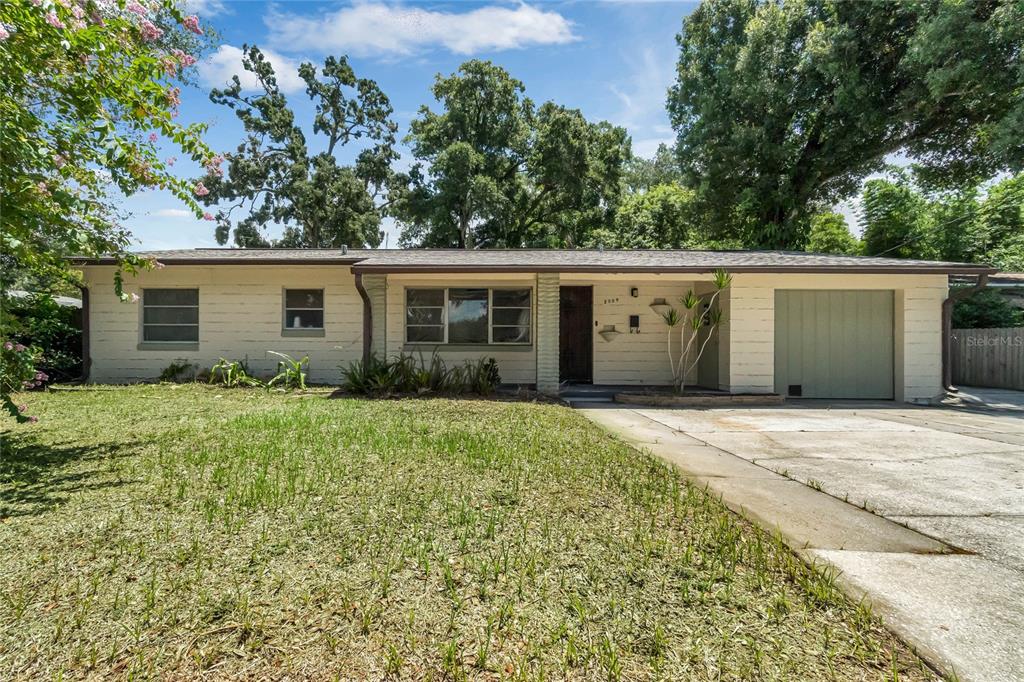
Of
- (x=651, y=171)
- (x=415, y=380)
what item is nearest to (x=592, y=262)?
(x=415, y=380)

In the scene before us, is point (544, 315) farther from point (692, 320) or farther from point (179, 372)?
point (179, 372)

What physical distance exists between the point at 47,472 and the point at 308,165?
21.8 meters

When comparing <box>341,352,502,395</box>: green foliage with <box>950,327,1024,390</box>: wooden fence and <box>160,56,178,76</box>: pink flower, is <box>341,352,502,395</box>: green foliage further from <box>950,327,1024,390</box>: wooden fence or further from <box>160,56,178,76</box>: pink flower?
<box>950,327,1024,390</box>: wooden fence

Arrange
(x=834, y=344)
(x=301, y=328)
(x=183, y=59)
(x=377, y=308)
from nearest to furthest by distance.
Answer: (x=183, y=59)
(x=834, y=344)
(x=377, y=308)
(x=301, y=328)

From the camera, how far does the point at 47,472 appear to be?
148 inches

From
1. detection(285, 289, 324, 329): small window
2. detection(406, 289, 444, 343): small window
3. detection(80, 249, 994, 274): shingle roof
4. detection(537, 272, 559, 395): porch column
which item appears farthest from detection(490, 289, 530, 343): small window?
detection(285, 289, 324, 329): small window

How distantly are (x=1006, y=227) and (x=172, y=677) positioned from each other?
82.2 feet

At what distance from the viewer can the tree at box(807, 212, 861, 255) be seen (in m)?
24.0

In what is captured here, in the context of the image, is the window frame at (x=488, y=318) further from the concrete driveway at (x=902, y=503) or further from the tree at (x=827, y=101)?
the tree at (x=827, y=101)

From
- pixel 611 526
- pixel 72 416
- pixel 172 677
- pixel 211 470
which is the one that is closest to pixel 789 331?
pixel 611 526

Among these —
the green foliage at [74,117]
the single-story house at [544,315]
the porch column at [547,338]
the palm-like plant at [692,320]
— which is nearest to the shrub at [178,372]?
the single-story house at [544,315]

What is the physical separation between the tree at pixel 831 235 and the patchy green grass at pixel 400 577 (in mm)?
25516

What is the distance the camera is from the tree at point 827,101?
11.0 m

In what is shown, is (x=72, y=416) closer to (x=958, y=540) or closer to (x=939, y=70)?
(x=958, y=540)
